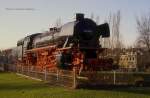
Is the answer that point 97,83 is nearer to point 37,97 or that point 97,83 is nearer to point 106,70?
point 106,70

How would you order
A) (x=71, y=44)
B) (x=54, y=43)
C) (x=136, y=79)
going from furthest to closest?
(x=54, y=43) < (x=71, y=44) < (x=136, y=79)

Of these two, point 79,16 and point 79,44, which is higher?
point 79,16

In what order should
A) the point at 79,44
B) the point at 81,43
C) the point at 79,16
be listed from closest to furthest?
the point at 79,44, the point at 81,43, the point at 79,16

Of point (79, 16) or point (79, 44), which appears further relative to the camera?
point (79, 16)

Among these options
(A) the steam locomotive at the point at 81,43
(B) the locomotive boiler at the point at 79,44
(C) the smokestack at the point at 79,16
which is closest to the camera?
(A) the steam locomotive at the point at 81,43

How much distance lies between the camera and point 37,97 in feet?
56.3

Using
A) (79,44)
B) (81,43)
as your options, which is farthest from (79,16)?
(79,44)

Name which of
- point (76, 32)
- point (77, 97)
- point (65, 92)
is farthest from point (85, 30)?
point (77, 97)

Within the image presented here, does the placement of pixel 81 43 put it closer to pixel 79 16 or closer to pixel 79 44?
pixel 79 44

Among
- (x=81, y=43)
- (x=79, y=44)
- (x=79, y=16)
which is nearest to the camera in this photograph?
(x=79, y=44)

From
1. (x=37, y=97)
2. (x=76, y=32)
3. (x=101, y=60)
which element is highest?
(x=76, y=32)

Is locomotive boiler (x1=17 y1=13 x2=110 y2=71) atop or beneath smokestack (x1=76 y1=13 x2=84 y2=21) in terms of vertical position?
beneath

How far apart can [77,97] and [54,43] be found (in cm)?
1251

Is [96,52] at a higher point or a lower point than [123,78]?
higher
